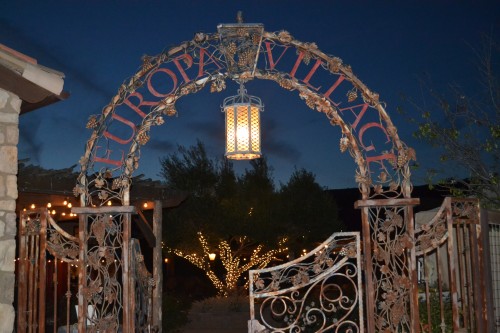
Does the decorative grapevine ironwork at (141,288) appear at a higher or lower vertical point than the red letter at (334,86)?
lower

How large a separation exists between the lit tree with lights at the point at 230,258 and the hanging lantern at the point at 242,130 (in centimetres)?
1204

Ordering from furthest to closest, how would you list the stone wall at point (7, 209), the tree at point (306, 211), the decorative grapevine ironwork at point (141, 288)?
the tree at point (306, 211) < the decorative grapevine ironwork at point (141, 288) < the stone wall at point (7, 209)

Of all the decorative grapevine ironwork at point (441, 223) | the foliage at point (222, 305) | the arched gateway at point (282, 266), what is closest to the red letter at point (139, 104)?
the arched gateway at point (282, 266)

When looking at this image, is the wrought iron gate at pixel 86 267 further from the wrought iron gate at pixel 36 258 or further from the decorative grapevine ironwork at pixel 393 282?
the decorative grapevine ironwork at pixel 393 282

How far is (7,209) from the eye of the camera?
20.6ft

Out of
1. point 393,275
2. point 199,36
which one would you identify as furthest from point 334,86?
point 393,275

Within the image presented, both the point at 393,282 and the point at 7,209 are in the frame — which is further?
the point at 393,282

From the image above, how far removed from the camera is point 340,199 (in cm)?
2731

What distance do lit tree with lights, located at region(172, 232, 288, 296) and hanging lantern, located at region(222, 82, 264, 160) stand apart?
1204cm

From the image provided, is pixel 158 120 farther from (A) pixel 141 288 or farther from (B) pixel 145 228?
(B) pixel 145 228

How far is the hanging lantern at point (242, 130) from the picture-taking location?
21.9ft

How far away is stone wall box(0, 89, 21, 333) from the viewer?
627cm

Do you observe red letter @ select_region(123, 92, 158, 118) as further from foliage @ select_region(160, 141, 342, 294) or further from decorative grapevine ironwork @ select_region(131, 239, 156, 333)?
foliage @ select_region(160, 141, 342, 294)

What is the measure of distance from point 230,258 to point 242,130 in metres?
12.5
